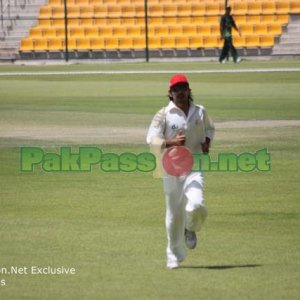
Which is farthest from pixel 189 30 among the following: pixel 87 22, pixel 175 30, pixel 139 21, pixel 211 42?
pixel 87 22

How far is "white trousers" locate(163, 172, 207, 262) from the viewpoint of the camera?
10398 millimetres

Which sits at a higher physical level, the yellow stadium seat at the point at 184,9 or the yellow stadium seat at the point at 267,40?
the yellow stadium seat at the point at 184,9

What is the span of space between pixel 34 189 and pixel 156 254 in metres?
5.10

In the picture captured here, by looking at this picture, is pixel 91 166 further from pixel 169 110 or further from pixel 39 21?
pixel 39 21

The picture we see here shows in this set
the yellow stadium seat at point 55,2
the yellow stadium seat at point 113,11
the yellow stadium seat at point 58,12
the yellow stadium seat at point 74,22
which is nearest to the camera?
the yellow stadium seat at point 113,11

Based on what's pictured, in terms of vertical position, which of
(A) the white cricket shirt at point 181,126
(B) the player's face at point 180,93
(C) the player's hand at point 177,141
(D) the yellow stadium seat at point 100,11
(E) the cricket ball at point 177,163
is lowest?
(D) the yellow stadium seat at point 100,11

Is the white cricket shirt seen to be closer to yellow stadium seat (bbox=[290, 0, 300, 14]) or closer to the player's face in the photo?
the player's face

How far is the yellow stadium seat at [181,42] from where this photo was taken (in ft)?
156

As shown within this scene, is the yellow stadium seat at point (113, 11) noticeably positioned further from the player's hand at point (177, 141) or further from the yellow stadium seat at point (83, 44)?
the player's hand at point (177, 141)

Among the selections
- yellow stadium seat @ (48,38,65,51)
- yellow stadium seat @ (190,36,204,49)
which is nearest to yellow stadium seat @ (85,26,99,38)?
yellow stadium seat @ (48,38,65,51)

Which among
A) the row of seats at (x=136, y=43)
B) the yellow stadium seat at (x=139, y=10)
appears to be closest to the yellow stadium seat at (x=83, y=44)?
the row of seats at (x=136, y=43)

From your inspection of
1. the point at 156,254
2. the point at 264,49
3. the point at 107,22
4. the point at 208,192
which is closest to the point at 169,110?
the point at 156,254

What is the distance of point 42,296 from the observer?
31.0 ft

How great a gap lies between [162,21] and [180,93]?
3926cm
